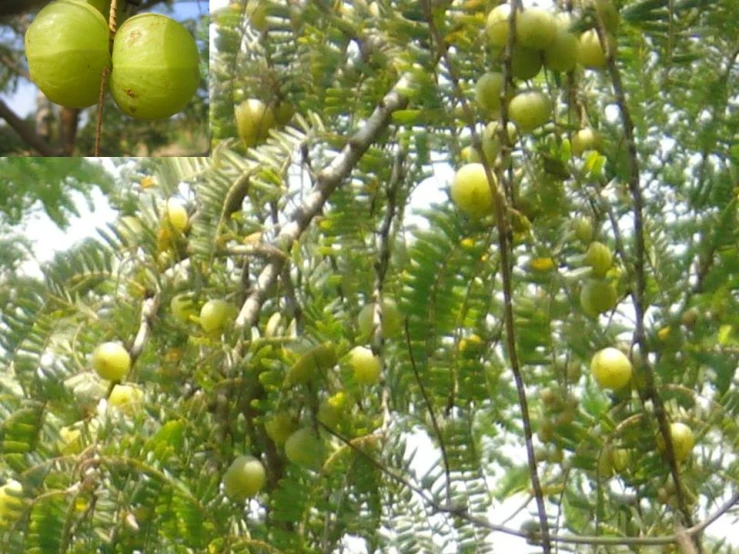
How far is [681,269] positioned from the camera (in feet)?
3.49

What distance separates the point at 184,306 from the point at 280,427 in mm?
158

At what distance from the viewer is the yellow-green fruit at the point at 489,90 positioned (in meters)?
0.77

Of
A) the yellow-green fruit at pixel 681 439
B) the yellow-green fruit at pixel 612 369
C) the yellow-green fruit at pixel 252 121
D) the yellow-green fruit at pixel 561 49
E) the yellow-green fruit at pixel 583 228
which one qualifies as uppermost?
the yellow-green fruit at pixel 252 121

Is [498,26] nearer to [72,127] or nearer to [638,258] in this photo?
[638,258]

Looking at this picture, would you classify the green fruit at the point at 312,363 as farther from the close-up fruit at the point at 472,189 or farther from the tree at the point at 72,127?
the tree at the point at 72,127

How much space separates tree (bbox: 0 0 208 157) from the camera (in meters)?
2.07

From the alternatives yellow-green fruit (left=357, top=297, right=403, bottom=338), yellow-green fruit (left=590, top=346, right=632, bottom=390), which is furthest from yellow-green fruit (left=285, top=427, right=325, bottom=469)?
yellow-green fruit (left=590, top=346, right=632, bottom=390)

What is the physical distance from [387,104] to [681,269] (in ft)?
1.00

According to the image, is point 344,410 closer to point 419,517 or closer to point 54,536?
point 419,517

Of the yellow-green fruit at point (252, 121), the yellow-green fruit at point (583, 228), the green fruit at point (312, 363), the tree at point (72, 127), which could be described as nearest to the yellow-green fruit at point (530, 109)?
the yellow-green fruit at point (583, 228)

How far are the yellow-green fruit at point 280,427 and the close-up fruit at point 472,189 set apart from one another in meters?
0.24

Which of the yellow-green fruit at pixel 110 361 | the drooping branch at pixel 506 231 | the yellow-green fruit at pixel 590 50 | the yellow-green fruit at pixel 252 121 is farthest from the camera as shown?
the yellow-green fruit at pixel 252 121

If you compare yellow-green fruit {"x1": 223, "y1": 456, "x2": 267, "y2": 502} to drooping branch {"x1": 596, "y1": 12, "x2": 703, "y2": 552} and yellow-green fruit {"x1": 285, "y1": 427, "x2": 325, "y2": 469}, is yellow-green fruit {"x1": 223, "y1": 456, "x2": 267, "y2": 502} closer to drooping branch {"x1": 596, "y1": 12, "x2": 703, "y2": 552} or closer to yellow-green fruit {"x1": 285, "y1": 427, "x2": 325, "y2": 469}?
yellow-green fruit {"x1": 285, "y1": 427, "x2": 325, "y2": 469}

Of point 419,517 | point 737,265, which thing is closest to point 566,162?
point 737,265
